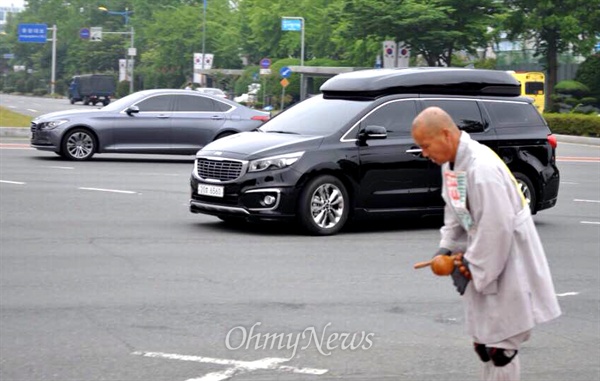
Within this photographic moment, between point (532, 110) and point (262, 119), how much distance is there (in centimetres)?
1094

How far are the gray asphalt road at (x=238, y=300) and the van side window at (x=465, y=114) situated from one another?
4.22 feet

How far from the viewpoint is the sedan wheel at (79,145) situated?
24406 mm

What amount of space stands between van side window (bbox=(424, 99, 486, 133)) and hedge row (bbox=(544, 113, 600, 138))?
29.2 metres

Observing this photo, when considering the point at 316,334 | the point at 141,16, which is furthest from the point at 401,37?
the point at 141,16

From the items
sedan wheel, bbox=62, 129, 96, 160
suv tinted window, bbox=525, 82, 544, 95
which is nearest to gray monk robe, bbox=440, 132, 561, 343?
sedan wheel, bbox=62, 129, 96, 160

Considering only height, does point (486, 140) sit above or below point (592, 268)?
above

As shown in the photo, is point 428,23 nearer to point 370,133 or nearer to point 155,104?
point 155,104

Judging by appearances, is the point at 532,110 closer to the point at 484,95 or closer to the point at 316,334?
the point at 484,95

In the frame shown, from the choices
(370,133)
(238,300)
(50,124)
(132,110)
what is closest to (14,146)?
(50,124)

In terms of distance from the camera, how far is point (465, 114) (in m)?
14.9

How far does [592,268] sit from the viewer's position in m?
11.9

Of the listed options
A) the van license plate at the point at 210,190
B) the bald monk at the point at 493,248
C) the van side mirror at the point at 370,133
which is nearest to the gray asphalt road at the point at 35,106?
the van license plate at the point at 210,190

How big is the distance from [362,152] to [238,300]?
4.65m

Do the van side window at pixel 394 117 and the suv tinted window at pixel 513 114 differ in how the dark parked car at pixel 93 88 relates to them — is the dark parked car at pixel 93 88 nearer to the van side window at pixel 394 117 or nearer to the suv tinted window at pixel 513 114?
the suv tinted window at pixel 513 114
